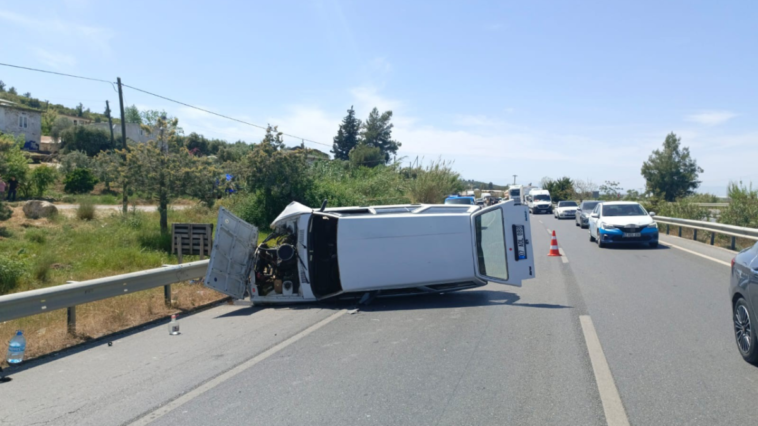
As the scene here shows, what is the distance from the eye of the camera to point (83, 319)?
Result: 9.10 metres

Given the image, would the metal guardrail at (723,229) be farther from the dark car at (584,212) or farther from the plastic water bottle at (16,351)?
the plastic water bottle at (16,351)

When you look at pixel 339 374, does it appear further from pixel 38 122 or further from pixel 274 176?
pixel 38 122

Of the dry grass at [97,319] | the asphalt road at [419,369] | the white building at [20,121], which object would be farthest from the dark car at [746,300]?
the white building at [20,121]

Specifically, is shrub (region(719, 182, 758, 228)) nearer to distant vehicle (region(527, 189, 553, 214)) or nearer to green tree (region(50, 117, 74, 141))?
distant vehicle (region(527, 189, 553, 214))

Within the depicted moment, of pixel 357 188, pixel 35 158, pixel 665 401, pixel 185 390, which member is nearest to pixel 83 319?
pixel 185 390

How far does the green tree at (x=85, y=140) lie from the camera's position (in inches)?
2272

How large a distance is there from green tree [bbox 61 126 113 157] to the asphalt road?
182 feet

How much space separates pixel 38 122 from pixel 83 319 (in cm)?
6319

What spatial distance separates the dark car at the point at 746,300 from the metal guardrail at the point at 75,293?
26.8ft

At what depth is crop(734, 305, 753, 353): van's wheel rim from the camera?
227 inches

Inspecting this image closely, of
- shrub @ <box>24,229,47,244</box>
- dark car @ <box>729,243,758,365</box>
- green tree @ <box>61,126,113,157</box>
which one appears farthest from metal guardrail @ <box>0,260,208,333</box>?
green tree @ <box>61,126,113,157</box>

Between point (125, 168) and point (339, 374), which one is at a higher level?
point (125, 168)

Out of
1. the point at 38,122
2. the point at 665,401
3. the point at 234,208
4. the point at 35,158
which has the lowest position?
the point at 665,401

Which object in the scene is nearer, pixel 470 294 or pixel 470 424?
pixel 470 424
